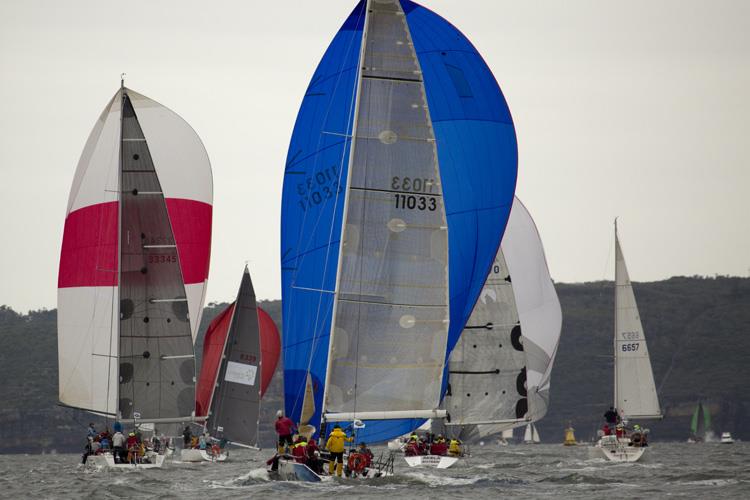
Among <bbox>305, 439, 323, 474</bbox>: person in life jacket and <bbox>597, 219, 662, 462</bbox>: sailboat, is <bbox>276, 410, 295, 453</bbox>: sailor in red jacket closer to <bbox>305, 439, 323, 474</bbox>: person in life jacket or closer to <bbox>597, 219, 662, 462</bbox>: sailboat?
<bbox>305, 439, 323, 474</bbox>: person in life jacket

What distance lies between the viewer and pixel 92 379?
38.3 meters

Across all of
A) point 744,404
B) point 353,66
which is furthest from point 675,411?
point 353,66

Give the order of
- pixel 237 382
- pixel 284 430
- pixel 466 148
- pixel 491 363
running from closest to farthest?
pixel 284 430 → pixel 466 148 → pixel 491 363 → pixel 237 382

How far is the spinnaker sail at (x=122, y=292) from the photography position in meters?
38.1

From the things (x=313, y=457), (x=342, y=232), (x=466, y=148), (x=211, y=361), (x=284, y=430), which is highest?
(x=466, y=148)

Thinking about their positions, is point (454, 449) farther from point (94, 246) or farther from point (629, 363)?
point (629, 363)

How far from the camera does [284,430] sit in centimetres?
2731

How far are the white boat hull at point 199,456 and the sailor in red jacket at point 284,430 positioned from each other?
18.2 m

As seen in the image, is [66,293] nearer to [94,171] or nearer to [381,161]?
[94,171]

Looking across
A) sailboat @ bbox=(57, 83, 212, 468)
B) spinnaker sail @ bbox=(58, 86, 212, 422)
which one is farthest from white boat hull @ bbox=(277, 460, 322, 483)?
spinnaker sail @ bbox=(58, 86, 212, 422)

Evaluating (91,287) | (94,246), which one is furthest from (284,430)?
(94,246)

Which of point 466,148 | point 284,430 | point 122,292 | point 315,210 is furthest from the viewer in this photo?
point 122,292

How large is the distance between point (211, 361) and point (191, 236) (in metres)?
6.08

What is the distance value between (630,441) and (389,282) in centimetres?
1977
